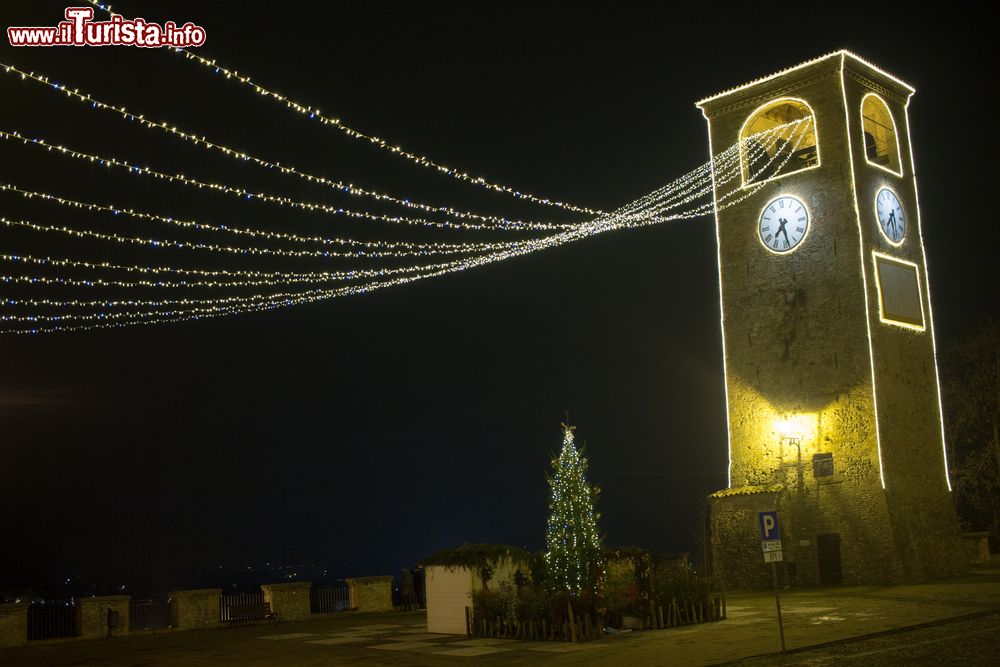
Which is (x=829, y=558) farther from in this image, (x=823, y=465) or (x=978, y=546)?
(x=978, y=546)

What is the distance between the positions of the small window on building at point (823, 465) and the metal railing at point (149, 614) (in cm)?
1645

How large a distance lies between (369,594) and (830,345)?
13698 millimetres

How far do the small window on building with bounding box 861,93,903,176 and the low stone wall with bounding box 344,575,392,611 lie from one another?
59.0 ft

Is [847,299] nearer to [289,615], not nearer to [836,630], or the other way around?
[836,630]

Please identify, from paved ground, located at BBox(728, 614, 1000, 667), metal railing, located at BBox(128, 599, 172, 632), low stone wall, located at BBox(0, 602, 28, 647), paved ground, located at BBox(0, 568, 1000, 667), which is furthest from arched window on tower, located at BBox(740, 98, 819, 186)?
low stone wall, located at BBox(0, 602, 28, 647)

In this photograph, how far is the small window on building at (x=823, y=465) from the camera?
2508cm

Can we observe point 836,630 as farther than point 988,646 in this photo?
Yes

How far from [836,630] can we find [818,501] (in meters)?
10.4

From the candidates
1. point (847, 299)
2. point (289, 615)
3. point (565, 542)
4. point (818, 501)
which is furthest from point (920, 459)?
point (289, 615)

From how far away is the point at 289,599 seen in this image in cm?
2395

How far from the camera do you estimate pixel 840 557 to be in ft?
80.3

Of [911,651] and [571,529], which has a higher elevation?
[571,529]

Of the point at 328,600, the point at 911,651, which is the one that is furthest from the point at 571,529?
the point at 328,600

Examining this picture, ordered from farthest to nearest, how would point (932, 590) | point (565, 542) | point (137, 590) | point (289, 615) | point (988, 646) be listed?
1. point (137, 590)
2. point (289, 615)
3. point (932, 590)
4. point (565, 542)
5. point (988, 646)
